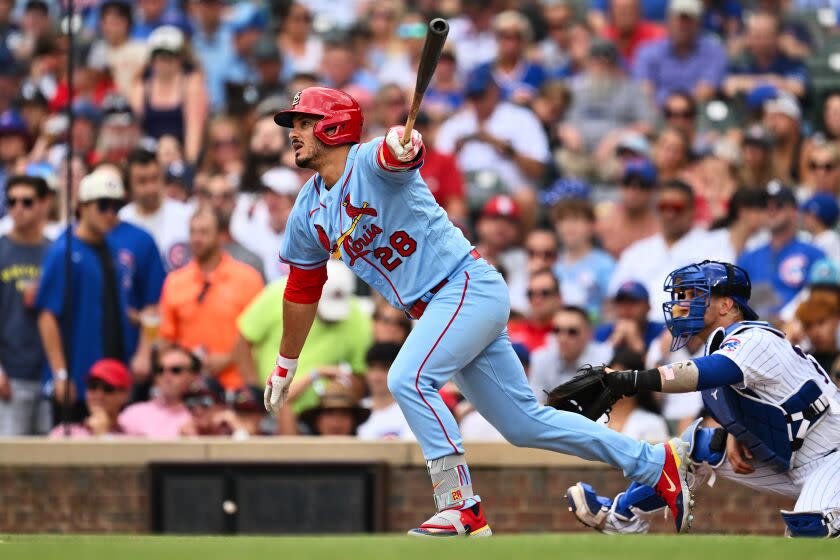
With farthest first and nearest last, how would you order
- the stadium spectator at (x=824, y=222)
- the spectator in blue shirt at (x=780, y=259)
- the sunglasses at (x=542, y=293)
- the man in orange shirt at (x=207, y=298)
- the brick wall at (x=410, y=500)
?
the stadium spectator at (x=824, y=222)
the man in orange shirt at (x=207, y=298)
the sunglasses at (x=542, y=293)
the spectator in blue shirt at (x=780, y=259)
the brick wall at (x=410, y=500)

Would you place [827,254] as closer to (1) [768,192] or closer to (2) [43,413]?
(1) [768,192]

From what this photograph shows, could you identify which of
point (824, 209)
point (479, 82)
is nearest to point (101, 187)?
point (479, 82)

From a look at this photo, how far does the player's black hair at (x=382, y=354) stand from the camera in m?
10.4

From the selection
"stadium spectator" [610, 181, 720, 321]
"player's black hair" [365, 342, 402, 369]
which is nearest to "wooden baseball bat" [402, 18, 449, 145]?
"player's black hair" [365, 342, 402, 369]

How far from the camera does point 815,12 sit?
14.8 meters

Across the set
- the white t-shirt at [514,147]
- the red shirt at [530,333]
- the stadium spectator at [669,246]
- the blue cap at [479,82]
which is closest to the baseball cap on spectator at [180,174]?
the white t-shirt at [514,147]

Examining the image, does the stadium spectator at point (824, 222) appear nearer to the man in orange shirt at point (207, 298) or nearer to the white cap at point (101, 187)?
the man in orange shirt at point (207, 298)

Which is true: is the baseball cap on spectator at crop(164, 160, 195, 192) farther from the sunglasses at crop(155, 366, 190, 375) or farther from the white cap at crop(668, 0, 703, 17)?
the white cap at crop(668, 0, 703, 17)

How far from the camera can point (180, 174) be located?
13.0m

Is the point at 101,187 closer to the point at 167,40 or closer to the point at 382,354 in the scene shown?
the point at 382,354

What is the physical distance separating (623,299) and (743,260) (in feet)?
3.17

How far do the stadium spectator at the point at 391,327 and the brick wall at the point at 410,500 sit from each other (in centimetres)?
120

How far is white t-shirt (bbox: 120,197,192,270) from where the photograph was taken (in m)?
12.2

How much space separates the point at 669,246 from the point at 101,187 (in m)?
4.08
